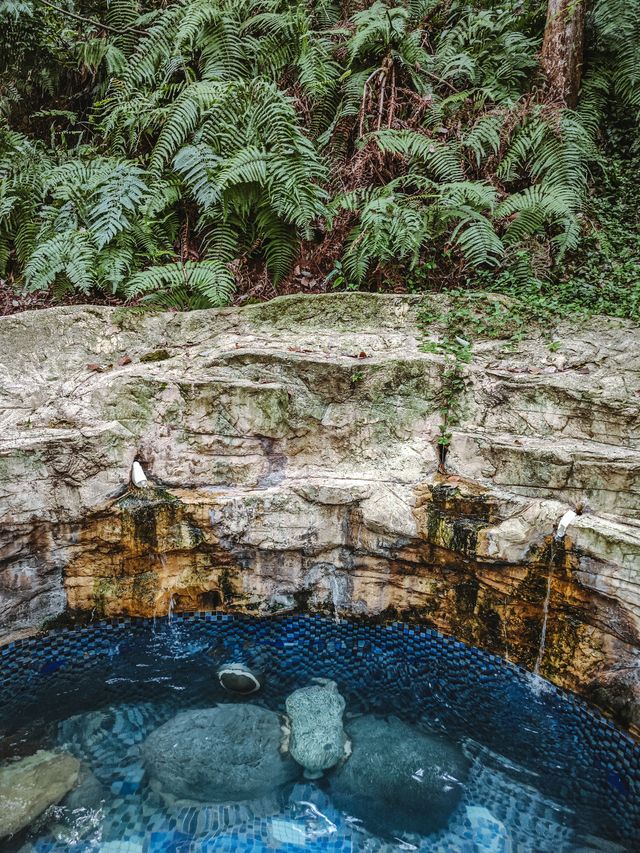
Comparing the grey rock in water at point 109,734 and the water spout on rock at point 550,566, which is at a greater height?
the water spout on rock at point 550,566

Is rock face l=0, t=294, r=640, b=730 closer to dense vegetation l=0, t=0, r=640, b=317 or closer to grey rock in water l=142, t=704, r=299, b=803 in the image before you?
grey rock in water l=142, t=704, r=299, b=803

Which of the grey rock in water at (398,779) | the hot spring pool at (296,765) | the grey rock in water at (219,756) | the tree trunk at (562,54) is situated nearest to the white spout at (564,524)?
the hot spring pool at (296,765)

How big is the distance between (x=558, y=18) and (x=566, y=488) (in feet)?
19.1

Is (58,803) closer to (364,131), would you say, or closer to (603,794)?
(603,794)

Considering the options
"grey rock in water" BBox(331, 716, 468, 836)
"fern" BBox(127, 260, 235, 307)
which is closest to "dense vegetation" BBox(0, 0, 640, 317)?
"fern" BBox(127, 260, 235, 307)

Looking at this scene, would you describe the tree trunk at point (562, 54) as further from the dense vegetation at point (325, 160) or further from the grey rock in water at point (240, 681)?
the grey rock in water at point (240, 681)

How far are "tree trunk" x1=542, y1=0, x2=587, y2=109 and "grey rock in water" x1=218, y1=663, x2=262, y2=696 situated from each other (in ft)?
23.0

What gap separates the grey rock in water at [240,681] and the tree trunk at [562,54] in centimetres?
702

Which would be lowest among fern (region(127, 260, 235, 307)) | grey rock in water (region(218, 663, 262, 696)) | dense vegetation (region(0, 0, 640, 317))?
grey rock in water (region(218, 663, 262, 696))

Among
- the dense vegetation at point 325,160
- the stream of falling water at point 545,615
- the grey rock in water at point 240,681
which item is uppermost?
the dense vegetation at point 325,160

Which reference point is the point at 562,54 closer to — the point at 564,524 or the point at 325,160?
the point at 325,160

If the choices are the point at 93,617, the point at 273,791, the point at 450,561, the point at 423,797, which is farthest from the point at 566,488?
the point at 93,617

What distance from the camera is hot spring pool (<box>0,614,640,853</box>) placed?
2824mm

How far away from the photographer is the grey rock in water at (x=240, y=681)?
366cm
